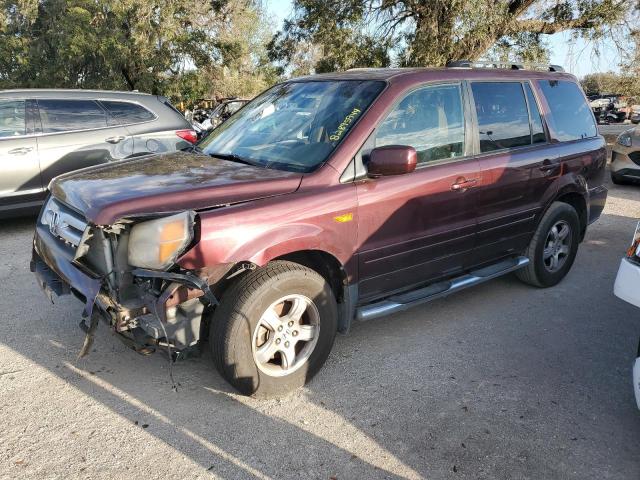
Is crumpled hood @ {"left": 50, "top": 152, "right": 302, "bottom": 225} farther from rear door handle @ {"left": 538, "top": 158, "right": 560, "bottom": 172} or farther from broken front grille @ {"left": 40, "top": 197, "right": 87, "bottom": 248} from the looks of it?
rear door handle @ {"left": 538, "top": 158, "right": 560, "bottom": 172}

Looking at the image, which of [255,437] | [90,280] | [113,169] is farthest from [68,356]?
[255,437]

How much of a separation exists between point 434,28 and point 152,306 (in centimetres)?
1046

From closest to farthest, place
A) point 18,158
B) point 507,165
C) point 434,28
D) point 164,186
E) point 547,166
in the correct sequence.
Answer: point 164,186, point 507,165, point 547,166, point 18,158, point 434,28

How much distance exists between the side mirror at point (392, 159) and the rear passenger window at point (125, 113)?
489 centimetres

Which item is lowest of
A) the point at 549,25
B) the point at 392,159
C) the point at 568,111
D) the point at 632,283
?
the point at 632,283

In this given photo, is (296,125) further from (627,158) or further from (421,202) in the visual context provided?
(627,158)

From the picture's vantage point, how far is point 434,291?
3.88 metres

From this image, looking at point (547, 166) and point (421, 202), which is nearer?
point (421, 202)

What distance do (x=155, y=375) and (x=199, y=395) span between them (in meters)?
0.39

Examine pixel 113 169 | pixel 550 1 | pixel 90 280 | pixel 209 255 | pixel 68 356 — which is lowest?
pixel 68 356

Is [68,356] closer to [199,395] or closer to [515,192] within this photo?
[199,395]

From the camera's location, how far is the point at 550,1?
1261 cm

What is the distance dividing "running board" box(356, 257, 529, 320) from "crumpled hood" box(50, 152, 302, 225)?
0.99 meters

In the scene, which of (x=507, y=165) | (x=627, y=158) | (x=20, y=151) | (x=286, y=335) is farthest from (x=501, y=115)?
(x=627, y=158)
